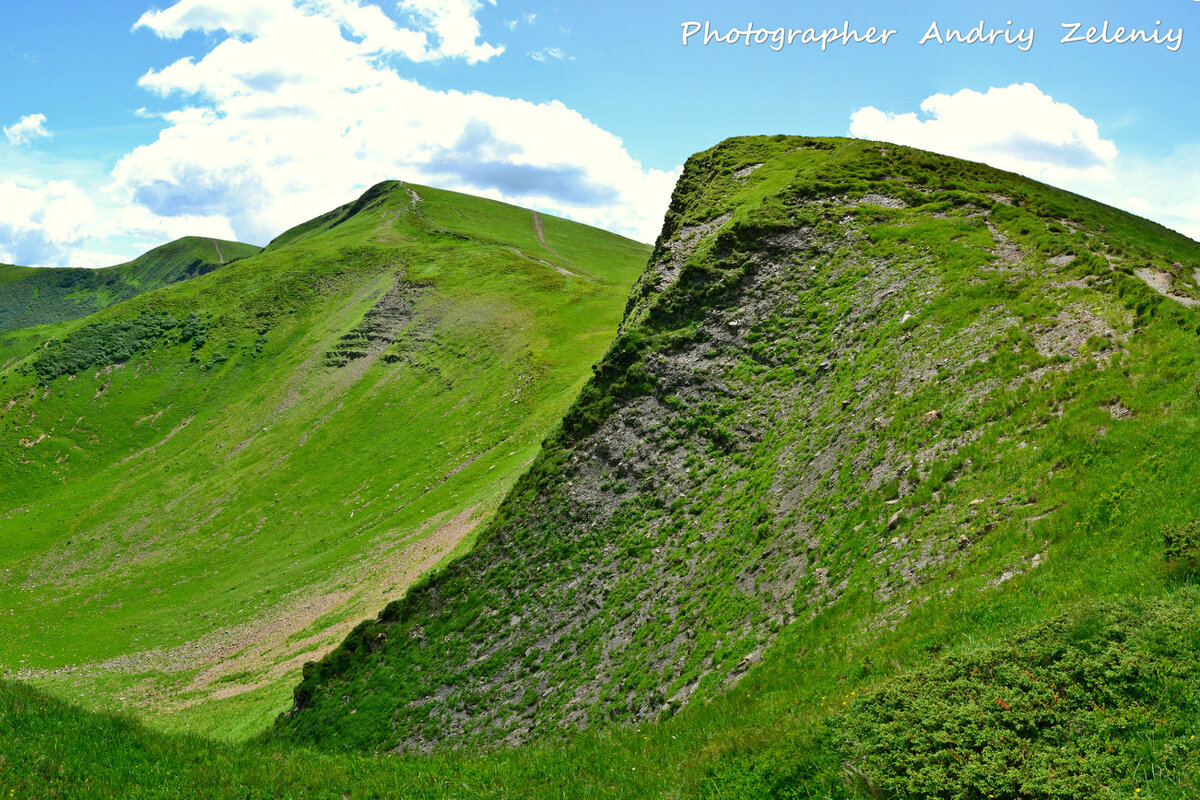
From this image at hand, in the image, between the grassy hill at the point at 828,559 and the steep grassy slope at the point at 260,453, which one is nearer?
the grassy hill at the point at 828,559

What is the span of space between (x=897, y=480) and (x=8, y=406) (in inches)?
6373

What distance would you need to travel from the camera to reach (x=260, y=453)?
96.4 m

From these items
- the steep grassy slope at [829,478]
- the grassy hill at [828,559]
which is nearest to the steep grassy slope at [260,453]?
the steep grassy slope at [829,478]

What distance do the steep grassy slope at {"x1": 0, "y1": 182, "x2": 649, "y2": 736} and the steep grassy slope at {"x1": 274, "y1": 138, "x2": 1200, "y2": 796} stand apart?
16526mm

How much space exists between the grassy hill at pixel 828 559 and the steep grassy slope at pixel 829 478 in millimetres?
119

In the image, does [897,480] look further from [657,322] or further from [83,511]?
[83,511]

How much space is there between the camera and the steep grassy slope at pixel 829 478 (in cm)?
1459

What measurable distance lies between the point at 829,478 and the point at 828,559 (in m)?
4.06

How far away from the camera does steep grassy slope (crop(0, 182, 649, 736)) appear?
5250 cm

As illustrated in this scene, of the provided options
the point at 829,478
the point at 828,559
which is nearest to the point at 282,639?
the point at 829,478

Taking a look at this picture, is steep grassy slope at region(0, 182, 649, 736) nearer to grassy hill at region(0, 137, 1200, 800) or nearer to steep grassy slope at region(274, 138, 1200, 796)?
steep grassy slope at region(274, 138, 1200, 796)

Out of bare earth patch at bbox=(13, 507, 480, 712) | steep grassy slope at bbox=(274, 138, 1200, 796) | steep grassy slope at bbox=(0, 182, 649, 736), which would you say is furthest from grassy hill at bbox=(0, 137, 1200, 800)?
steep grassy slope at bbox=(0, 182, 649, 736)

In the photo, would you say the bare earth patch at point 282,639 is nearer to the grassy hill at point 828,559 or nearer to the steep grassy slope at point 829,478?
the grassy hill at point 828,559

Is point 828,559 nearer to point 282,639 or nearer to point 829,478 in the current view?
point 829,478
